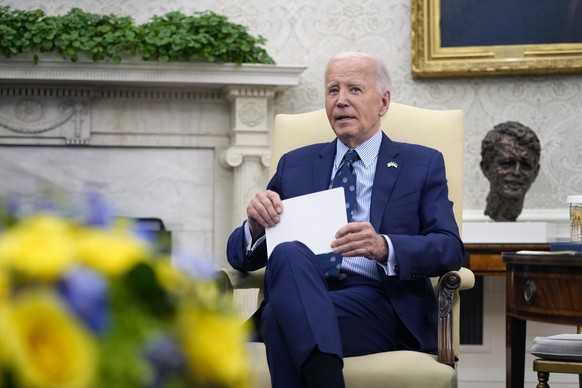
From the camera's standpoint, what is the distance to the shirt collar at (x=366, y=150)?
9.23 ft

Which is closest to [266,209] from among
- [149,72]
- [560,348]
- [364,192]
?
[364,192]

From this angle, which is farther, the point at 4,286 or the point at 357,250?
the point at 357,250

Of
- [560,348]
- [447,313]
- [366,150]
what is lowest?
[560,348]

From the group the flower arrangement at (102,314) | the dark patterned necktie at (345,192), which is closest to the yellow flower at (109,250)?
the flower arrangement at (102,314)

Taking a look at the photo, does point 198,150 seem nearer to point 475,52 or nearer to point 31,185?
point 31,185

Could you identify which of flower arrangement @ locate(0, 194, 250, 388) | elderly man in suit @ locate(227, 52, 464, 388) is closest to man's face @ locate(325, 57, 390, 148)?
elderly man in suit @ locate(227, 52, 464, 388)

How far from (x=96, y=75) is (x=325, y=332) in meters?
2.90

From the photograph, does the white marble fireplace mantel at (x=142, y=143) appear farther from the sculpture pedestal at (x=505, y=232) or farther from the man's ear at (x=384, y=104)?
the man's ear at (x=384, y=104)

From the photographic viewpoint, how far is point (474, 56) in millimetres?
4695

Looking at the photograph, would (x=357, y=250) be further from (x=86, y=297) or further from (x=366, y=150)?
(x=86, y=297)

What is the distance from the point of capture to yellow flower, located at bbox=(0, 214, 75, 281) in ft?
1.53

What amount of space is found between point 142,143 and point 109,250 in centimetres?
434

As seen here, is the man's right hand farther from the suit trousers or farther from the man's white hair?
the man's white hair

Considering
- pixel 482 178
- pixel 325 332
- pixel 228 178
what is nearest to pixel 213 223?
pixel 228 178
